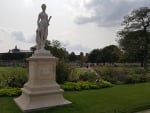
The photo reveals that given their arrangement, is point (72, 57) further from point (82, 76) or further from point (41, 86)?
point (41, 86)

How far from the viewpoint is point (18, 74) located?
17.7m

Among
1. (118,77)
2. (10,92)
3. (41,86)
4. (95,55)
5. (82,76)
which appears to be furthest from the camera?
(95,55)

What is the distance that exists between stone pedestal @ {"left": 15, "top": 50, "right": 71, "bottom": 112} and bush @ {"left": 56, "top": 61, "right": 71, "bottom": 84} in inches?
298

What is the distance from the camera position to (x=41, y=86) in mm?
10875

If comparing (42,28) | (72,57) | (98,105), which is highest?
(72,57)

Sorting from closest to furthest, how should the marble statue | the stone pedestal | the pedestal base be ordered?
the pedestal base → the stone pedestal → the marble statue

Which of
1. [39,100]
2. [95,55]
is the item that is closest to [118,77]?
[39,100]

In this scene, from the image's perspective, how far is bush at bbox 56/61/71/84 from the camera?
62.2 ft

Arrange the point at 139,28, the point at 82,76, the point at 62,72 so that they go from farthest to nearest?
the point at 139,28
the point at 82,76
the point at 62,72

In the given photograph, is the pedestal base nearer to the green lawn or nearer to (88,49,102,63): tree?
the green lawn

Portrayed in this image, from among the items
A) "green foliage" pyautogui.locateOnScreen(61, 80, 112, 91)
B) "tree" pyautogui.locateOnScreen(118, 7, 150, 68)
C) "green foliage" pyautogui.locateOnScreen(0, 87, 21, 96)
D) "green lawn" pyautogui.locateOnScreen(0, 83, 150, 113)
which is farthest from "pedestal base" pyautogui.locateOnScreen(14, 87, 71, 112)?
"tree" pyautogui.locateOnScreen(118, 7, 150, 68)

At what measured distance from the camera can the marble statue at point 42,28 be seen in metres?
11.6

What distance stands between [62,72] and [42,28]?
804 cm

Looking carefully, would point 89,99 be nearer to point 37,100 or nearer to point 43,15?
point 37,100
